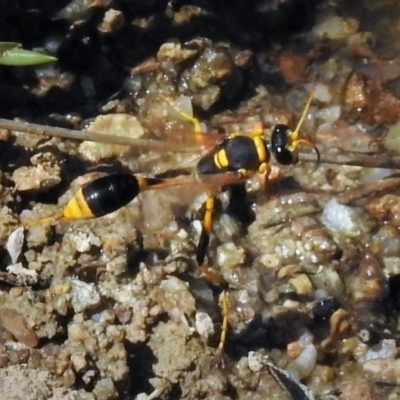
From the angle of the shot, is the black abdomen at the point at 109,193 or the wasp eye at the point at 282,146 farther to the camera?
the wasp eye at the point at 282,146

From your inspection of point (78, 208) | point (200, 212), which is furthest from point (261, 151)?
point (78, 208)

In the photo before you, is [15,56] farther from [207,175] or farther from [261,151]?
[261,151]

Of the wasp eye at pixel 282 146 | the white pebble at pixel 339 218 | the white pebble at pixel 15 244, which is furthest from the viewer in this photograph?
the white pebble at pixel 339 218

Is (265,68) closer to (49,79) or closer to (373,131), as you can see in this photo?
(373,131)

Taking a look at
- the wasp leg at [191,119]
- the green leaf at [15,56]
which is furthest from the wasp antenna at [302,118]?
the green leaf at [15,56]

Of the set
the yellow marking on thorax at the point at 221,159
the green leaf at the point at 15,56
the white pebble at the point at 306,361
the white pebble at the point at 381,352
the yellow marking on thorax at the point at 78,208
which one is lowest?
the white pebble at the point at 381,352

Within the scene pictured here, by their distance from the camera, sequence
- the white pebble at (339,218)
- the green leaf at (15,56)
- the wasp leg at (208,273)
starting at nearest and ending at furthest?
the green leaf at (15,56), the wasp leg at (208,273), the white pebble at (339,218)

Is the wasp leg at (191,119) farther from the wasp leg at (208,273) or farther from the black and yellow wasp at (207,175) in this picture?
the wasp leg at (208,273)

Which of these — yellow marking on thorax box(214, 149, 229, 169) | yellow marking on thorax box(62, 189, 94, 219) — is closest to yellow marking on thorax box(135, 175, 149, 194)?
yellow marking on thorax box(62, 189, 94, 219)

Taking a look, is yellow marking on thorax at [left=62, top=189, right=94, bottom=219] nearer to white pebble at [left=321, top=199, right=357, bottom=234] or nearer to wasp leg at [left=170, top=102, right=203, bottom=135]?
wasp leg at [left=170, top=102, right=203, bottom=135]
